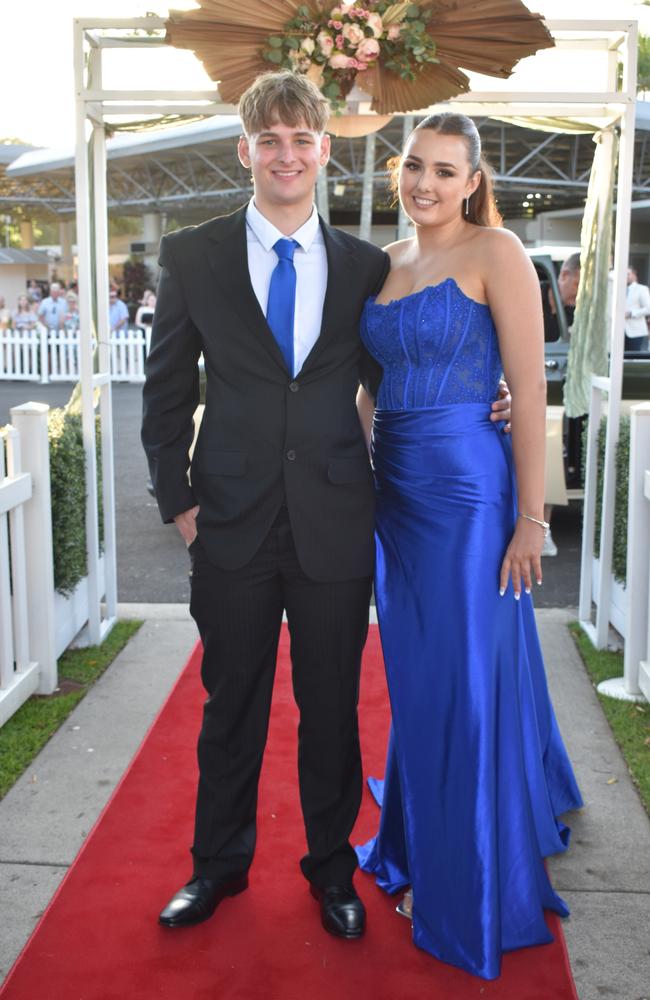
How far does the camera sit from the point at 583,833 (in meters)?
3.49

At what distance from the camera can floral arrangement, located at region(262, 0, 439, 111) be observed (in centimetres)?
418

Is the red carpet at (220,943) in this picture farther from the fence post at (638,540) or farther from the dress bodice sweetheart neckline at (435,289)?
the dress bodice sweetheart neckline at (435,289)

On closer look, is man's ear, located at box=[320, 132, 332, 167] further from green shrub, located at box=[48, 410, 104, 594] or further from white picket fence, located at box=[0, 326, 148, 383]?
white picket fence, located at box=[0, 326, 148, 383]

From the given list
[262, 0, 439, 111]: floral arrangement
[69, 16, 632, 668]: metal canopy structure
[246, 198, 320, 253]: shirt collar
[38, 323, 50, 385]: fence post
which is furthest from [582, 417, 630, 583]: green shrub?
[38, 323, 50, 385]: fence post

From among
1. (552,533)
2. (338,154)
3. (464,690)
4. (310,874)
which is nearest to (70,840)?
(310,874)

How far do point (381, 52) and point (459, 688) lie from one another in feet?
9.20

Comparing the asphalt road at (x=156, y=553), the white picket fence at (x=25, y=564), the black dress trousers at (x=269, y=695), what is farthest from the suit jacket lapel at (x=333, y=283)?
the asphalt road at (x=156, y=553)

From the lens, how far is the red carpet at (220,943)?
261 cm

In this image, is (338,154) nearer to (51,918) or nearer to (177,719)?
(177,719)

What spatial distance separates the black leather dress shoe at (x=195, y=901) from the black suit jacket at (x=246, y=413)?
0.92 meters

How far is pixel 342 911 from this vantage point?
9.38 feet

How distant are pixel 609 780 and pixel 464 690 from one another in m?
1.41

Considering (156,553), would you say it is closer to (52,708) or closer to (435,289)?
(52,708)

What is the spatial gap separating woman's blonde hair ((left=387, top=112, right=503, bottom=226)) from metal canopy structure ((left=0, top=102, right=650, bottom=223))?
14148mm
